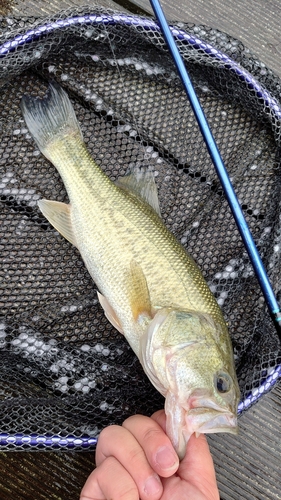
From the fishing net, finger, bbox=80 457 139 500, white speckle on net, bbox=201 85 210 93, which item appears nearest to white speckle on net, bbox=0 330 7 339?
the fishing net

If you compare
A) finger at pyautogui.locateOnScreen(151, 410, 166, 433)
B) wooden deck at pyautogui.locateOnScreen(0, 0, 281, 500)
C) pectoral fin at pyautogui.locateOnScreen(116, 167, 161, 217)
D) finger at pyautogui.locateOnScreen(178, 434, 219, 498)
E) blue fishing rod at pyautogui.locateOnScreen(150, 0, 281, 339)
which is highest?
blue fishing rod at pyautogui.locateOnScreen(150, 0, 281, 339)

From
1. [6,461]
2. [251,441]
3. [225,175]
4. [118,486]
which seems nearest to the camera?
[118,486]

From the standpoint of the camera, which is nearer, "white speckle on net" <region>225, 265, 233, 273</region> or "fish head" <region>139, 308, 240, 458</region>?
"fish head" <region>139, 308, 240, 458</region>

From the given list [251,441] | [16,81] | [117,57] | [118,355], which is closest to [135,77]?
[117,57]

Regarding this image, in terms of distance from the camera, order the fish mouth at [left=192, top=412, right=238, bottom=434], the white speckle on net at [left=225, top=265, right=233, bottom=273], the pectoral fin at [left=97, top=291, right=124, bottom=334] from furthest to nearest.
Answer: the white speckle on net at [left=225, top=265, right=233, bottom=273] → the pectoral fin at [left=97, top=291, right=124, bottom=334] → the fish mouth at [left=192, top=412, right=238, bottom=434]

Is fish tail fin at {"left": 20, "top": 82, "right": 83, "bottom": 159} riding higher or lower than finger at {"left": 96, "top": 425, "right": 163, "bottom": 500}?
higher

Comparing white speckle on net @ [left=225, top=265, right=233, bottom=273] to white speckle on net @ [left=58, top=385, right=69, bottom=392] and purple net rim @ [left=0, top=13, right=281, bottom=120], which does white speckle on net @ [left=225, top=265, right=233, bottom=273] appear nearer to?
purple net rim @ [left=0, top=13, right=281, bottom=120]

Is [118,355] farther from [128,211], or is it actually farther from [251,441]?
[251,441]
